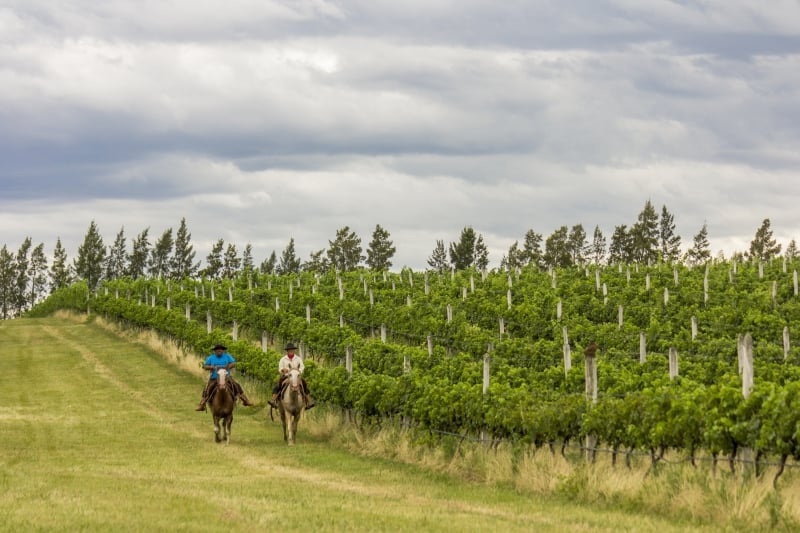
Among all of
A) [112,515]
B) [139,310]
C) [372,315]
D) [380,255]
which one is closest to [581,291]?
[372,315]

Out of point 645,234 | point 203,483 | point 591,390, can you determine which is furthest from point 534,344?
point 645,234

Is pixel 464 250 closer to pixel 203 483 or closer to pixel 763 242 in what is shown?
pixel 763 242

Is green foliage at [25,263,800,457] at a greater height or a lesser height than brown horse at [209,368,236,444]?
greater

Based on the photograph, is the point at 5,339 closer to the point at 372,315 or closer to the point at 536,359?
the point at 372,315

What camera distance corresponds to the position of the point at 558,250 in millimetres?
132375

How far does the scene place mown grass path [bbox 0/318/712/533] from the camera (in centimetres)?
1276

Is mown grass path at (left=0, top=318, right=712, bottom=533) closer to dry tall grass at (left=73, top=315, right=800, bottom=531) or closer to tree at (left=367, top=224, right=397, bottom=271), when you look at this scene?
dry tall grass at (left=73, top=315, right=800, bottom=531)

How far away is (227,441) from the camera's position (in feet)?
80.5

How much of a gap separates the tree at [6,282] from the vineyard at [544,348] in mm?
90430

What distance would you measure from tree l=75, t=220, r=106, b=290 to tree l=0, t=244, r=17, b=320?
22.1 meters

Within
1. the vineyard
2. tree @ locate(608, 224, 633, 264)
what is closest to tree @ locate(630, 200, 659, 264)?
tree @ locate(608, 224, 633, 264)

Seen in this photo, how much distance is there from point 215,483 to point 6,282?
152 m

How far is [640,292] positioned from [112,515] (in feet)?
115

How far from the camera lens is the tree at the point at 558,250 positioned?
129625 millimetres
